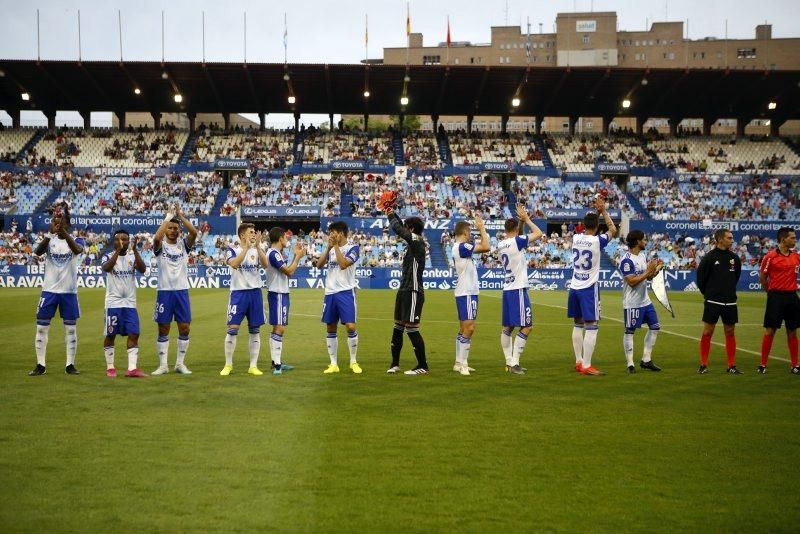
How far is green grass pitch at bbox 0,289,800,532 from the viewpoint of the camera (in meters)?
5.35

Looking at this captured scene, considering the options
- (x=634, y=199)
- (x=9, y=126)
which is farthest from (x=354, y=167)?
(x=9, y=126)

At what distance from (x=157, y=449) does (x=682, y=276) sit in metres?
41.7

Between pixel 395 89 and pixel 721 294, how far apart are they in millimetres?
Answer: 49569

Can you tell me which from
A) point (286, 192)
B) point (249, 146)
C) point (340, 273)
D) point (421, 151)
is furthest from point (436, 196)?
point (340, 273)

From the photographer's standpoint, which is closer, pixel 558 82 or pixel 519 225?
pixel 519 225

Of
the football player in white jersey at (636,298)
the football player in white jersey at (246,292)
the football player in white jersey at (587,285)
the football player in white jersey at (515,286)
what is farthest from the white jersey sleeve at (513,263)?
the football player in white jersey at (246,292)

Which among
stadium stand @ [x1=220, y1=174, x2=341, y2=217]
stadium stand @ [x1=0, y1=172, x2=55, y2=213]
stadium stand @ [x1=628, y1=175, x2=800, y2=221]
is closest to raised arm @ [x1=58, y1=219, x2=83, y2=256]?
stadium stand @ [x1=220, y1=174, x2=341, y2=217]

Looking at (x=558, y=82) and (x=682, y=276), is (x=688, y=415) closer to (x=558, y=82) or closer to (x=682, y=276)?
(x=682, y=276)

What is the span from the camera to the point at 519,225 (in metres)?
12.2

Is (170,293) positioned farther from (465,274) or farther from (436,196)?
(436,196)

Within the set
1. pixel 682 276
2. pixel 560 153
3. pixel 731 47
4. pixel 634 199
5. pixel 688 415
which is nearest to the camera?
pixel 688 415

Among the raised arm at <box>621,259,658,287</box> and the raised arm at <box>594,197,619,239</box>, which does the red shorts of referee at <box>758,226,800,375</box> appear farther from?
the raised arm at <box>594,197,619,239</box>

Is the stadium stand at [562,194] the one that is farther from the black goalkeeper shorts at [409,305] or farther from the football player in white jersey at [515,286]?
the black goalkeeper shorts at [409,305]

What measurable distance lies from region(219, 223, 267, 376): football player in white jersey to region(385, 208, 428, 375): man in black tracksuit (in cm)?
212
